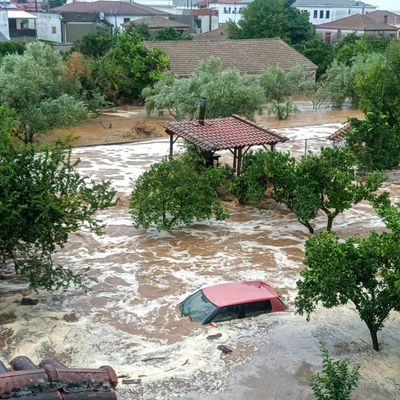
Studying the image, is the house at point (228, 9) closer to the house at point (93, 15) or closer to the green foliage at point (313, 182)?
the house at point (93, 15)

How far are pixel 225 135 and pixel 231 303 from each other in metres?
11.0

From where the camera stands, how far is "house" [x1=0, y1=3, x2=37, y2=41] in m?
65.9

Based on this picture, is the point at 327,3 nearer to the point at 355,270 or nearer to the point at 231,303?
the point at 231,303

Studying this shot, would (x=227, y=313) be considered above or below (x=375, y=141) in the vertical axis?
below

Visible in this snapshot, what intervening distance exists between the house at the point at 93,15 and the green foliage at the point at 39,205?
Answer: 6706 centimetres

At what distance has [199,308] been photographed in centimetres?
1353

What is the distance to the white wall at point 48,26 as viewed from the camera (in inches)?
3039

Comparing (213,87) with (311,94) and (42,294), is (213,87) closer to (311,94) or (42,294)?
(311,94)

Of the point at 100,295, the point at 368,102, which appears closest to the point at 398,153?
the point at 368,102

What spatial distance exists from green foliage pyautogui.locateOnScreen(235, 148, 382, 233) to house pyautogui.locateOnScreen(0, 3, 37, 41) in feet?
173

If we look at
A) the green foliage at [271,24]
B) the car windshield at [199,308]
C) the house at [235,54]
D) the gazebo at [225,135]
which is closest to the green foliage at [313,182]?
the gazebo at [225,135]

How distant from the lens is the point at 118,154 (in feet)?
103

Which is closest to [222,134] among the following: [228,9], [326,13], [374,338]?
[374,338]

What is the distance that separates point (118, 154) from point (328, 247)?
21349 millimetres
